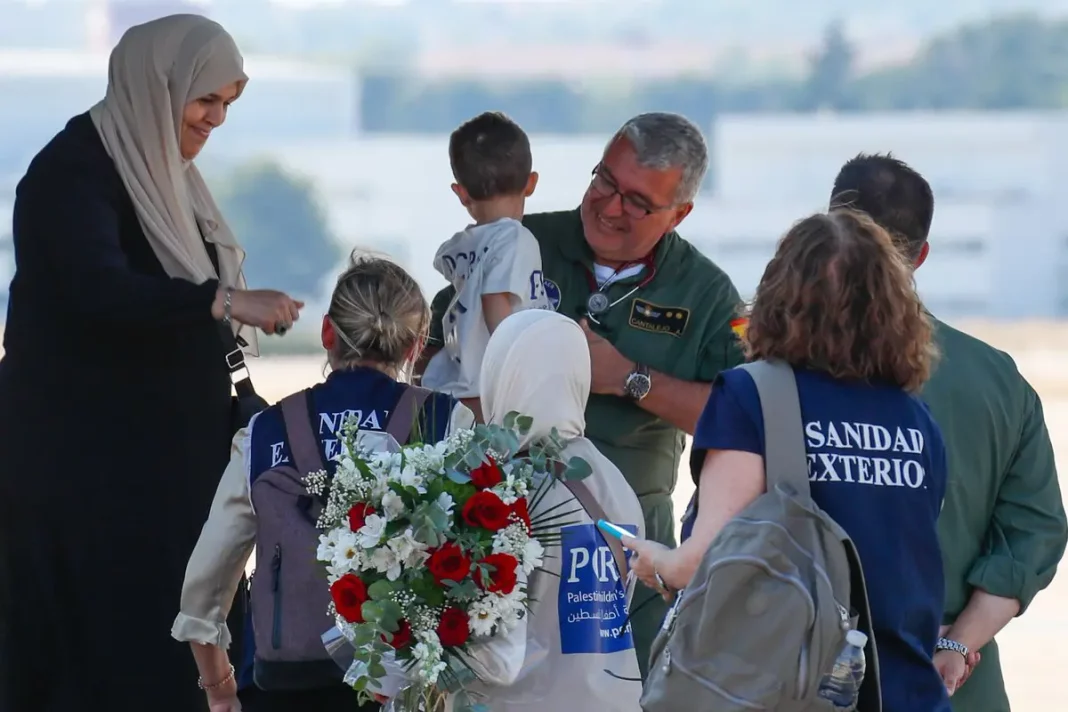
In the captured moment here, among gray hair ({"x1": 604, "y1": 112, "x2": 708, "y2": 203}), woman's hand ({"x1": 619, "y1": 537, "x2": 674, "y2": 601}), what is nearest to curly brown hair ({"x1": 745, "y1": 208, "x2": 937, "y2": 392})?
woman's hand ({"x1": 619, "y1": 537, "x2": 674, "y2": 601})

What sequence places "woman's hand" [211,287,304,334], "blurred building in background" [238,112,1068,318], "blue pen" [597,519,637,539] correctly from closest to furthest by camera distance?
1. "blue pen" [597,519,637,539]
2. "woman's hand" [211,287,304,334]
3. "blurred building in background" [238,112,1068,318]

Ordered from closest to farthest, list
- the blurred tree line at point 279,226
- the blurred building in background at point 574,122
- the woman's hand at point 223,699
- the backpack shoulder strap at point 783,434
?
the backpack shoulder strap at point 783,434
the woman's hand at point 223,699
the blurred tree line at point 279,226
the blurred building in background at point 574,122

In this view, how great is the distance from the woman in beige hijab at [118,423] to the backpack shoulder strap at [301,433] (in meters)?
0.82

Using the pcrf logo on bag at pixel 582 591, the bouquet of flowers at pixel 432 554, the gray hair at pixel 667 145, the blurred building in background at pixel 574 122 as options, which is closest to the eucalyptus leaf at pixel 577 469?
the bouquet of flowers at pixel 432 554

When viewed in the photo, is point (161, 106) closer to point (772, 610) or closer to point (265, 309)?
point (265, 309)

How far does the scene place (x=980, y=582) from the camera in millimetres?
3133

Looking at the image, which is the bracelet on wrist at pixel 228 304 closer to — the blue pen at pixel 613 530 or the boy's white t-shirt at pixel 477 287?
the boy's white t-shirt at pixel 477 287

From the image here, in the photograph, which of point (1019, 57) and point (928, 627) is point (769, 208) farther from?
point (928, 627)

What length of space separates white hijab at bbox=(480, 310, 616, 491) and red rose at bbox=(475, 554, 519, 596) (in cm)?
29

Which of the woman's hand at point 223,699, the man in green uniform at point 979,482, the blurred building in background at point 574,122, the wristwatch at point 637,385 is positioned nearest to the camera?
the man in green uniform at point 979,482

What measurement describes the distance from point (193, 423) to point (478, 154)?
1.02 m

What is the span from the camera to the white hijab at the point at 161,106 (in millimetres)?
3922

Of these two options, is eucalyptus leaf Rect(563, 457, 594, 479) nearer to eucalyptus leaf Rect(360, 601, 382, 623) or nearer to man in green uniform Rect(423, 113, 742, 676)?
eucalyptus leaf Rect(360, 601, 382, 623)

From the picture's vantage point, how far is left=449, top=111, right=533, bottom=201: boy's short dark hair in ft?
13.4
